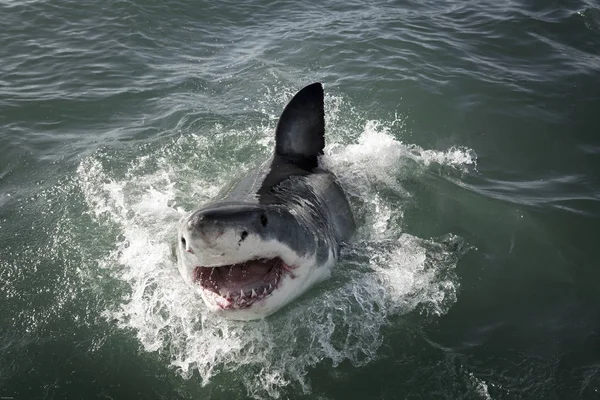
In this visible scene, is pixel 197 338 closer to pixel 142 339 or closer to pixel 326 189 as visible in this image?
pixel 142 339

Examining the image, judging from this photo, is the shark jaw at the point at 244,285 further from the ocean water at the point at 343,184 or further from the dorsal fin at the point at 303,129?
the dorsal fin at the point at 303,129

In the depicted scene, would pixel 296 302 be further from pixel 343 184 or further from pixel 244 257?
pixel 343 184

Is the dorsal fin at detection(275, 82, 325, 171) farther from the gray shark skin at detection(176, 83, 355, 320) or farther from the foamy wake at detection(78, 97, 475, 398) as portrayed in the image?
the foamy wake at detection(78, 97, 475, 398)

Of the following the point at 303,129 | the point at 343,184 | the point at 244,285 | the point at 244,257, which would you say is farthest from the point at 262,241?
the point at 343,184

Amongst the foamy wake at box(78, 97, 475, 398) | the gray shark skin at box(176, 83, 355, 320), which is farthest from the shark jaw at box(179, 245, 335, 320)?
the foamy wake at box(78, 97, 475, 398)

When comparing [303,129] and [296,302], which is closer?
[296,302]

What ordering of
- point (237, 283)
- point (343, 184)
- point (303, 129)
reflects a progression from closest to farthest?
1. point (237, 283)
2. point (303, 129)
3. point (343, 184)

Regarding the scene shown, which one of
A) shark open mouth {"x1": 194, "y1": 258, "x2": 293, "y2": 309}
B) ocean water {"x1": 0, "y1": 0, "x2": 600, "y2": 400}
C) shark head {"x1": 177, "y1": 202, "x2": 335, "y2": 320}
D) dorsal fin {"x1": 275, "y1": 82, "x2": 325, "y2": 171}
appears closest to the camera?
shark head {"x1": 177, "y1": 202, "x2": 335, "y2": 320}

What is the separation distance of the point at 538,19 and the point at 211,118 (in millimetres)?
6984

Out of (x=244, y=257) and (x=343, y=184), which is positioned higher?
(x=244, y=257)

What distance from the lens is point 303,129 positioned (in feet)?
17.1

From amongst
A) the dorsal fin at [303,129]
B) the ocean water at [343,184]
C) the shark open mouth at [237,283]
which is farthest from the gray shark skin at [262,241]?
the ocean water at [343,184]

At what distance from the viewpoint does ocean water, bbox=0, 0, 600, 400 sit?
3.91 m

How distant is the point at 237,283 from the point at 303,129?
2416 mm
